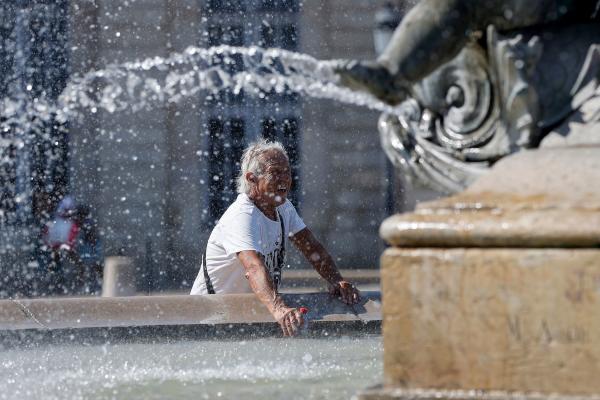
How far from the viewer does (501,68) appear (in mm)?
2852

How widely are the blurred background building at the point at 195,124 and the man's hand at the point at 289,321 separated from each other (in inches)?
546

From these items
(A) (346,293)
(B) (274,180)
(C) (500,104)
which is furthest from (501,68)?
(B) (274,180)

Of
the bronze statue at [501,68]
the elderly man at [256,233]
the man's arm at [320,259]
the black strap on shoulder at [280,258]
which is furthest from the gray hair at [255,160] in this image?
the bronze statue at [501,68]

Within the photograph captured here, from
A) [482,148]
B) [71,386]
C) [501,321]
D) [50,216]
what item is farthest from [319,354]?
[50,216]

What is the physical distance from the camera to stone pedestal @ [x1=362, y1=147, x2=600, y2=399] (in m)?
2.26

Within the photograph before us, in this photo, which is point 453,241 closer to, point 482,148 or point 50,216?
point 482,148

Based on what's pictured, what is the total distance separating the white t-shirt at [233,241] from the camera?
4.87 m

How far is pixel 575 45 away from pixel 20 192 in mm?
15874

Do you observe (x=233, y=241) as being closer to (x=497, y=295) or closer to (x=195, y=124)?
(x=497, y=295)

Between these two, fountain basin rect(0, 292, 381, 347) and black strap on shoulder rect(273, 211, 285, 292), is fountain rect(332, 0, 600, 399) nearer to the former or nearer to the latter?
fountain basin rect(0, 292, 381, 347)

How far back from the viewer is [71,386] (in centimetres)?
366

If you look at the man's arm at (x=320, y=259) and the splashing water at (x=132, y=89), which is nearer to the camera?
the man's arm at (x=320, y=259)

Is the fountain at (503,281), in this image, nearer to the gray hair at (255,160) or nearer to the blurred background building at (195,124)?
the gray hair at (255,160)

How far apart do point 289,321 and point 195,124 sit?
48.8 ft
